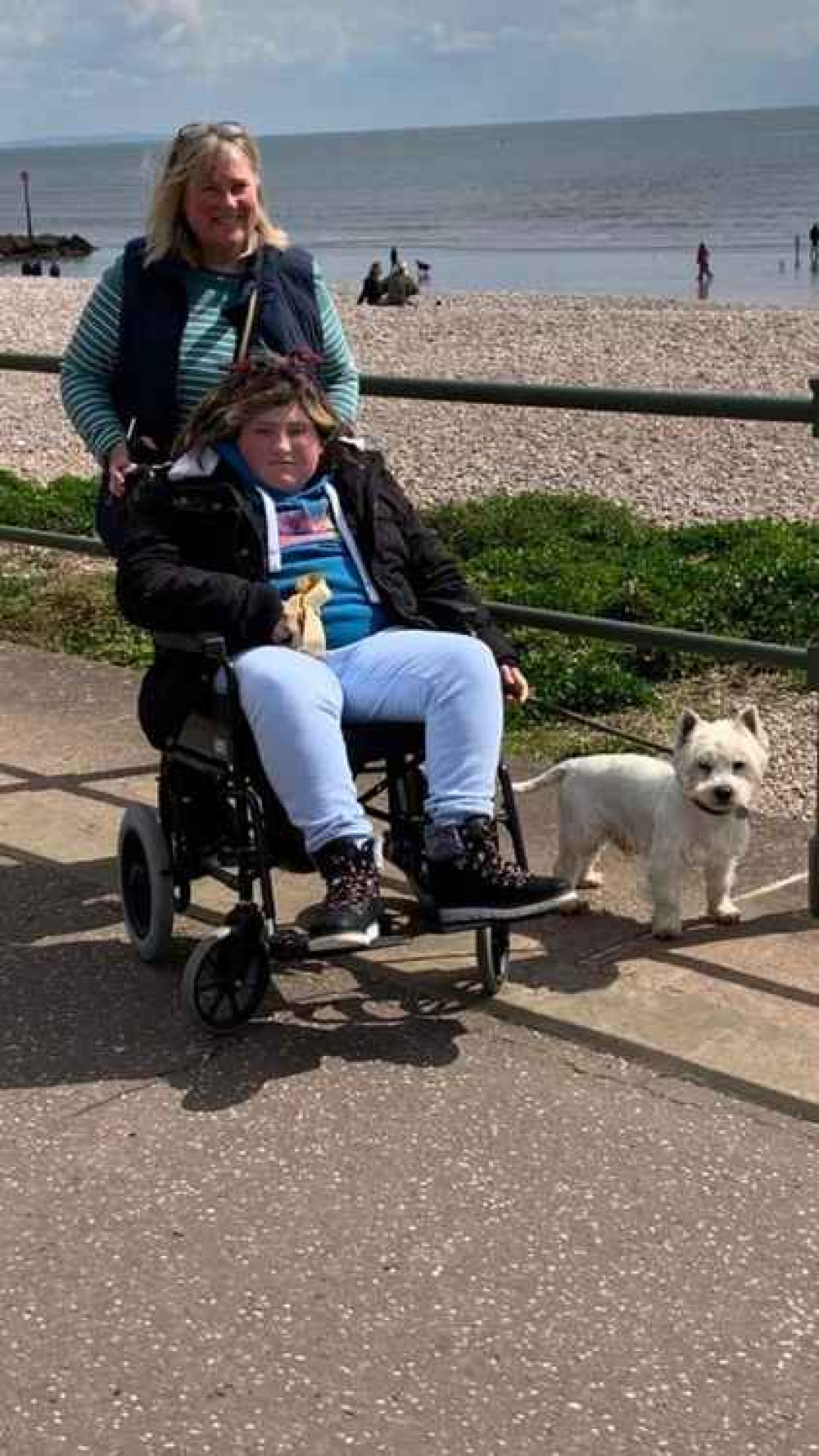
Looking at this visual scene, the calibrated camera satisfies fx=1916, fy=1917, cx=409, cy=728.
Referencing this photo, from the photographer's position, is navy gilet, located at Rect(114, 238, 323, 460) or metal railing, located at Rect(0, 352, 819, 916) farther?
navy gilet, located at Rect(114, 238, 323, 460)

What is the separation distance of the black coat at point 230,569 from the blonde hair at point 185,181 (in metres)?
0.66

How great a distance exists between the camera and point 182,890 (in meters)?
4.54

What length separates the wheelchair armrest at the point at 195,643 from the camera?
13.0ft

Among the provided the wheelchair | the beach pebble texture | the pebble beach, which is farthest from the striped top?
the beach pebble texture

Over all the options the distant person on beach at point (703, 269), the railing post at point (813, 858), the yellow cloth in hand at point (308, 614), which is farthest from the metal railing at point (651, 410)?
the distant person on beach at point (703, 269)

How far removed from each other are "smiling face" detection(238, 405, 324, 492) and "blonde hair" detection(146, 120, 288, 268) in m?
0.61

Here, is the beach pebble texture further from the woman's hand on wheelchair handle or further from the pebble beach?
the woman's hand on wheelchair handle

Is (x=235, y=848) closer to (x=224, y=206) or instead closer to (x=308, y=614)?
(x=308, y=614)

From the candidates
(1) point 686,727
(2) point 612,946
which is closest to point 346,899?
(2) point 612,946

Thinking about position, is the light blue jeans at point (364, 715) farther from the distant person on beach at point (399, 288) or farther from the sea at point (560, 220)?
the distant person on beach at point (399, 288)

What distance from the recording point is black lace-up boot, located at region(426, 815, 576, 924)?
3.87m

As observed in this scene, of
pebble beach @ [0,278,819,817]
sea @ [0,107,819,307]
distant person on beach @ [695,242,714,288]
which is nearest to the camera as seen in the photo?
pebble beach @ [0,278,819,817]

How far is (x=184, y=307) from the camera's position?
4617mm

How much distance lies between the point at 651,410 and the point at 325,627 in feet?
3.04
